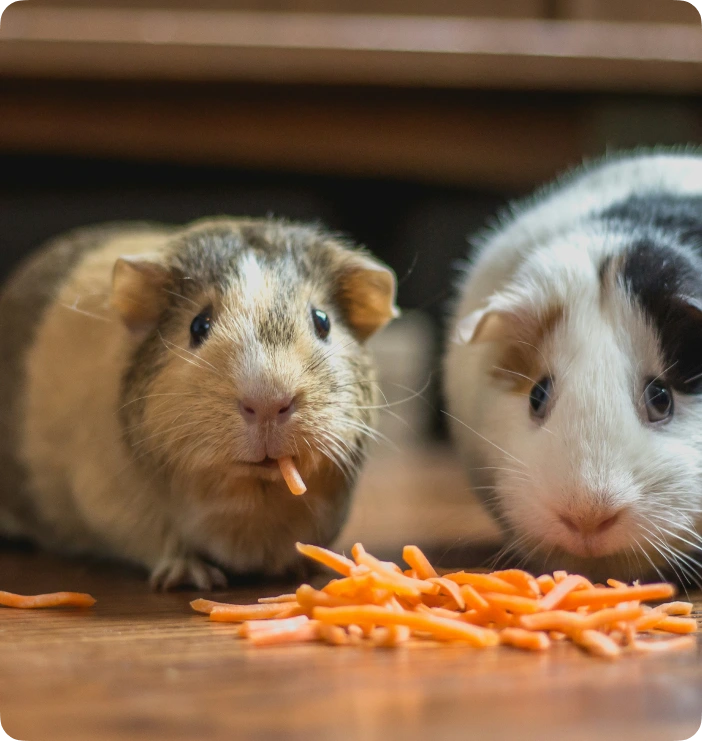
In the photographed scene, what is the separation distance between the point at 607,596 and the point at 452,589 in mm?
272

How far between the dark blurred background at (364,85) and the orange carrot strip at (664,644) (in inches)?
71.6

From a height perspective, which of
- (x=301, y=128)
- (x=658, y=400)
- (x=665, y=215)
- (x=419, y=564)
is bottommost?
(x=419, y=564)

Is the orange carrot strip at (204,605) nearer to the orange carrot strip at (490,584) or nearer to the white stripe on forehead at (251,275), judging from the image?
the orange carrot strip at (490,584)

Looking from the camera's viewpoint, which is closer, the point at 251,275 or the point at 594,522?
the point at 594,522

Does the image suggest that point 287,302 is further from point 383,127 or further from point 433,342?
point 433,342

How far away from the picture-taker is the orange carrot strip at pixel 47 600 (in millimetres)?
1817

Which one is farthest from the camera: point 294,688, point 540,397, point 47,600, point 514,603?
point 540,397

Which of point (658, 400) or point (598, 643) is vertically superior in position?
point (658, 400)

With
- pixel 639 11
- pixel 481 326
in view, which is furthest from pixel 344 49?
pixel 481 326

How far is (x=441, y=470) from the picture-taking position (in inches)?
157

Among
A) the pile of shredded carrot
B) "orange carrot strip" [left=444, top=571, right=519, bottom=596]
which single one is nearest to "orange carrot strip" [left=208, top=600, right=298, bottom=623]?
the pile of shredded carrot

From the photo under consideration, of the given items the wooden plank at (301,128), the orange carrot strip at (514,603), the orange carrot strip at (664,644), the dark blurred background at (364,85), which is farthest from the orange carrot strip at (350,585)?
the wooden plank at (301,128)

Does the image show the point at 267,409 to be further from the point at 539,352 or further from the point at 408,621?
the point at 539,352

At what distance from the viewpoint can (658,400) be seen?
1.89 m
